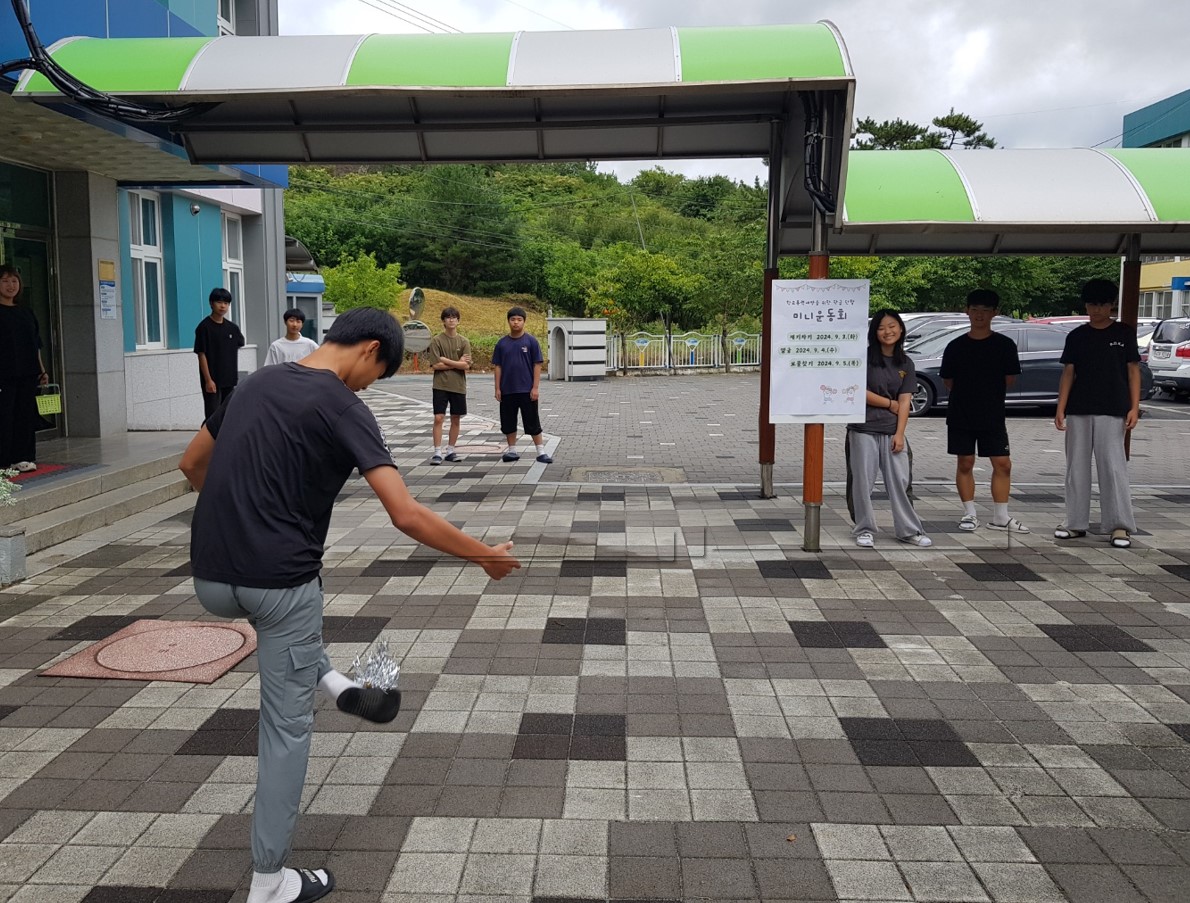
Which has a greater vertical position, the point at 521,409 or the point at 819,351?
the point at 819,351

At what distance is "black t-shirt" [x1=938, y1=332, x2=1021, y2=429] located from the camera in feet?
28.0

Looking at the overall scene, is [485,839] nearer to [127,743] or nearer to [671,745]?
[671,745]

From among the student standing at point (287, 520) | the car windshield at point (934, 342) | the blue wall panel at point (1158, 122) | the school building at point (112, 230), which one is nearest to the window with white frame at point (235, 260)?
the school building at point (112, 230)

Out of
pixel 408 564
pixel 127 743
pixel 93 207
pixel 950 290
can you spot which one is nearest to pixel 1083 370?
pixel 408 564

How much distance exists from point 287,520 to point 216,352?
348 inches

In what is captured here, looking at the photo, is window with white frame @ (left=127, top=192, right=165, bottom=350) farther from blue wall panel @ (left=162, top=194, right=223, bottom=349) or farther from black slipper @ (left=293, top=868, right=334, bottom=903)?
black slipper @ (left=293, top=868, right=334, bottom=903)

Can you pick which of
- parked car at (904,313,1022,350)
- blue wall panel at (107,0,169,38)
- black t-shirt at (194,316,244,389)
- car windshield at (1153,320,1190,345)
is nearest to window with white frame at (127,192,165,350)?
blue wall panel at (107,0,169,38)

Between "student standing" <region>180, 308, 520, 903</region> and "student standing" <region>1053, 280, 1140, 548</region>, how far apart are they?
21.1 feet

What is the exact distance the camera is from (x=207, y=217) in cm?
1662

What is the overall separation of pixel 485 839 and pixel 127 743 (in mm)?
1764

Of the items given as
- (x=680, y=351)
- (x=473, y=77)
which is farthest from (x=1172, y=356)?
(x=473, y=77)

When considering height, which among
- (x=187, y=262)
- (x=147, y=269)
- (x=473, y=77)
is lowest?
(x=147, y=269)

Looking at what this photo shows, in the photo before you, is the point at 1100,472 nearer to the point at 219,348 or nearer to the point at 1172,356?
the point at 219,348

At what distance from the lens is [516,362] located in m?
12.1
